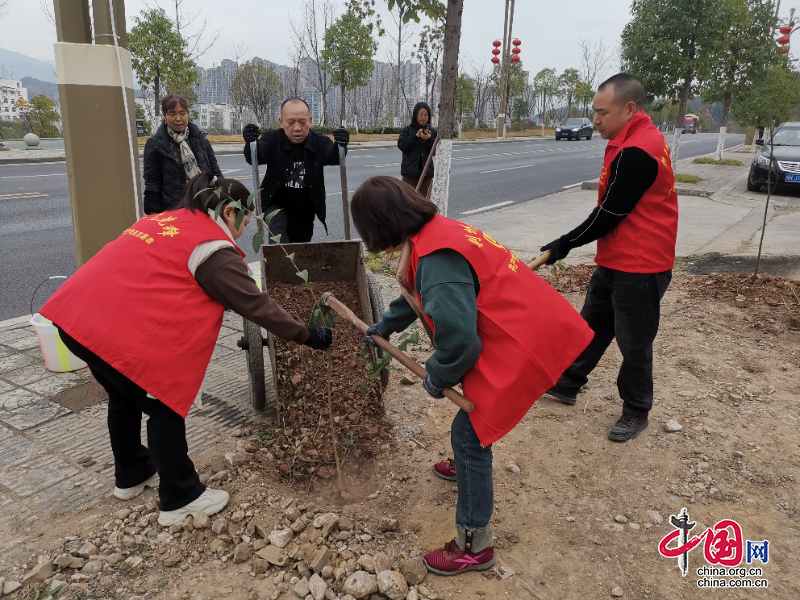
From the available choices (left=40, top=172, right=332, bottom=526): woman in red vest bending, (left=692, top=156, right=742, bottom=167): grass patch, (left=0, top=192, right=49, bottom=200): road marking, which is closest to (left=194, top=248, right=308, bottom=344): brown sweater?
(left=40, top=172, right=332, bottom=526): woman in red vest bending

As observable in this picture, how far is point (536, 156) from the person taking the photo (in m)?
22.3

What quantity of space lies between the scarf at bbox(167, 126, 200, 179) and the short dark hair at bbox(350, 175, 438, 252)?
3291mm

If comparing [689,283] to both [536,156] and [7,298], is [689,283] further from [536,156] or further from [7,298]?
[536,156]

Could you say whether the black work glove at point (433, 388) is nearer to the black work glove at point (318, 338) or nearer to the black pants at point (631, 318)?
the black work glove at point (318, 338)

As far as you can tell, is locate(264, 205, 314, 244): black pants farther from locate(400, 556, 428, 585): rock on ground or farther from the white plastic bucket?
locate(400, 556, 428, 585): rock on ground

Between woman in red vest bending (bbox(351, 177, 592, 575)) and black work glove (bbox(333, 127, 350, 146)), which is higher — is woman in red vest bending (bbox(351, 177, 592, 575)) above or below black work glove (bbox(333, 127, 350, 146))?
below

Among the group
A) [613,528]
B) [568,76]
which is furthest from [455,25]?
[568,76]

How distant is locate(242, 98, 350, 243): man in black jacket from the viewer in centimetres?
409

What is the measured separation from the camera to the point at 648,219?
9.57 feet

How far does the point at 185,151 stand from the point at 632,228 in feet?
11.7

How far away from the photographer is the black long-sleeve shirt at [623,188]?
2.80 m

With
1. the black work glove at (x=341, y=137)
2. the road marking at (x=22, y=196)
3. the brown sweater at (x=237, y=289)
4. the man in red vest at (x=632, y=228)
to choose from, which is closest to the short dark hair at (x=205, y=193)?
the brown sweater at (x=237, y=289)

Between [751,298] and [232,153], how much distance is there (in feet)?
54.2

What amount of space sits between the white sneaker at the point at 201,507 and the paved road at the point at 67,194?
10.7 ft
